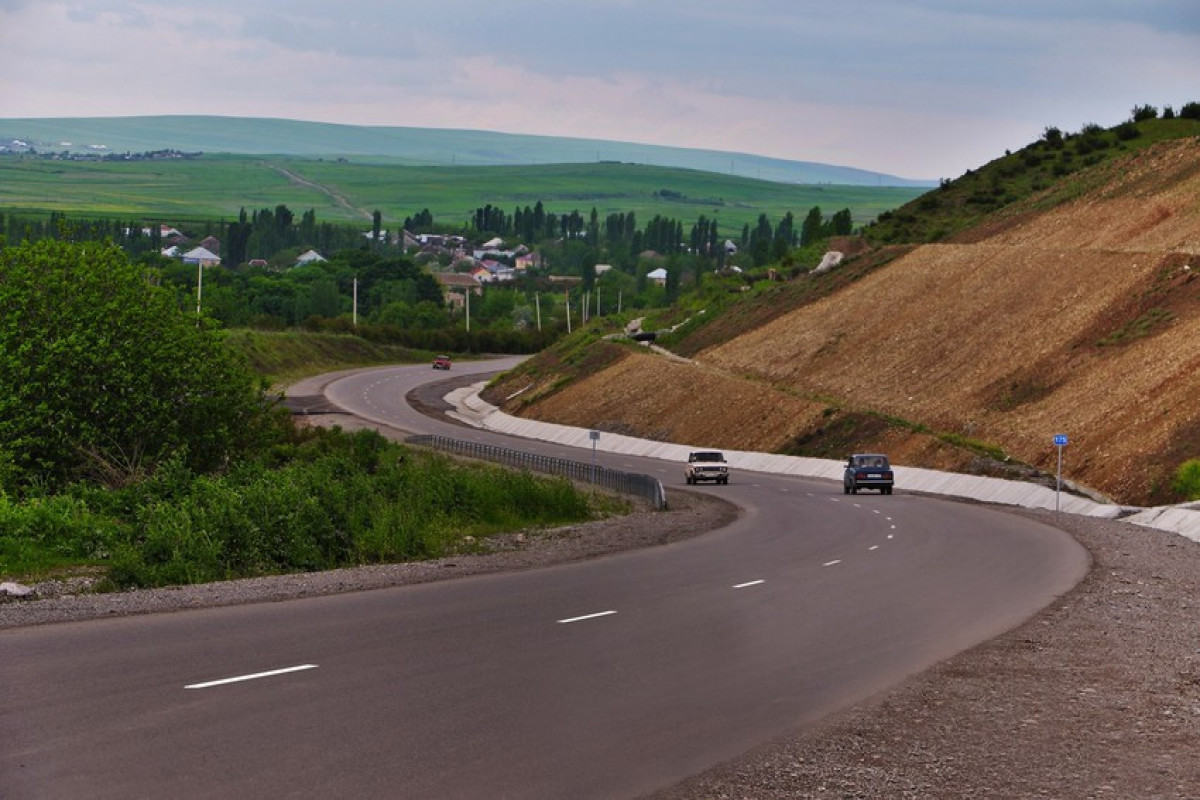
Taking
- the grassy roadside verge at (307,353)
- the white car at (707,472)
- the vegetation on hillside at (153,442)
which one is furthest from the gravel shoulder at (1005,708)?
the grassy roadside verge at (307,353)

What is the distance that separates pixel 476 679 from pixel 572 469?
44.6 metres

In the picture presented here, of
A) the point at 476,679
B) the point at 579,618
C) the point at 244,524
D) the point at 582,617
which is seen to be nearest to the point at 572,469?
the point at 244,524

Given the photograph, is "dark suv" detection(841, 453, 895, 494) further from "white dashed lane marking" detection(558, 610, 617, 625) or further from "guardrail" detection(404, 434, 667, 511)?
"white dashed lane marking" detection(558, 610, 617, 625)

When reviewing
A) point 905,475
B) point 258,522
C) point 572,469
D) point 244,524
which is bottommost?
point 905,475

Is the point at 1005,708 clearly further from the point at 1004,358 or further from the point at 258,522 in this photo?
the point at 1004,358

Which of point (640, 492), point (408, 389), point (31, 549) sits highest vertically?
point (31, 549)

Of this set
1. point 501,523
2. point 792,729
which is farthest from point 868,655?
point 501,523

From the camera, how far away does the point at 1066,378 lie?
71812 mm

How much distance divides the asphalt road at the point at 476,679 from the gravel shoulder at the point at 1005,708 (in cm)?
50

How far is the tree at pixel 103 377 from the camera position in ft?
129

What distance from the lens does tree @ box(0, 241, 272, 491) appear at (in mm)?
39344

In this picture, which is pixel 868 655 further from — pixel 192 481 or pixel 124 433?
pixel 124 433

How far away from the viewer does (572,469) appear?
5925 cm

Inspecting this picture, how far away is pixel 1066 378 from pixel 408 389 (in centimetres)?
6528
